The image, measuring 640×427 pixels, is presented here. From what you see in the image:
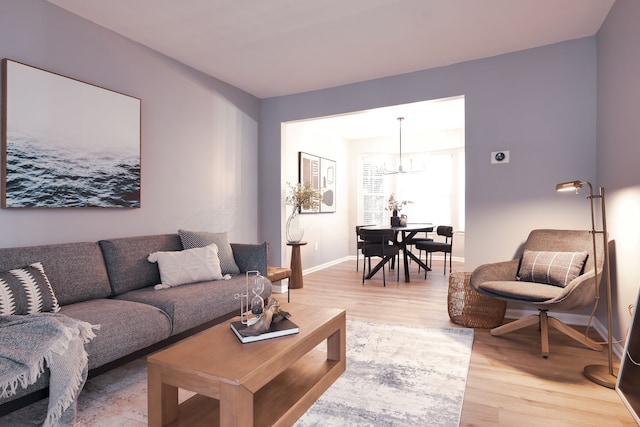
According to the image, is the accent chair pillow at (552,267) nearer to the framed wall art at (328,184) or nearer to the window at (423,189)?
the framed wall art at (328,184)

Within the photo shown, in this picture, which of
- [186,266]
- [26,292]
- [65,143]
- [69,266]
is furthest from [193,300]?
[65,143]

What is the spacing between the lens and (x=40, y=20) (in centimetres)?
271

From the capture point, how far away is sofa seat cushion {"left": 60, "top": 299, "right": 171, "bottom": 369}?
2.02m

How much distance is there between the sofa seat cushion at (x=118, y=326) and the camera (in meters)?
2.02

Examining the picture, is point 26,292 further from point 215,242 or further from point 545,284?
point 545,284

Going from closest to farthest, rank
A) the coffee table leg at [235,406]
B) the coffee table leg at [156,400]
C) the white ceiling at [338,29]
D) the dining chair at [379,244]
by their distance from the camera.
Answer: the coffee table leg at [235,406] < the coffee table leg at [156,400] < the white ceiling at [338,29] < the dining chair at [379,244]

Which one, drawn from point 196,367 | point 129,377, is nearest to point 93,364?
point 129,377

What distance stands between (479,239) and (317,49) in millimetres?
2465

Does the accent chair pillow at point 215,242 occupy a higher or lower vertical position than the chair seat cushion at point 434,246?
higher

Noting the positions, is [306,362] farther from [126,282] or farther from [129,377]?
[126,282]

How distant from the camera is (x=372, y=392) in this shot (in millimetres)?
2129

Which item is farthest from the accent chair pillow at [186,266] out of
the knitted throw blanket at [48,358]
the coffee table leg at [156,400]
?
the coffee table leg at [156,400]

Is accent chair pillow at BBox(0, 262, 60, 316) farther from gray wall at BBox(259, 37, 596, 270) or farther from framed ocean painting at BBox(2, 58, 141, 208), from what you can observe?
gray wall at BBox(259, 37, 596, 270)

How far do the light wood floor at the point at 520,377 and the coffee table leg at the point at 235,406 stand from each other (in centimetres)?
110
